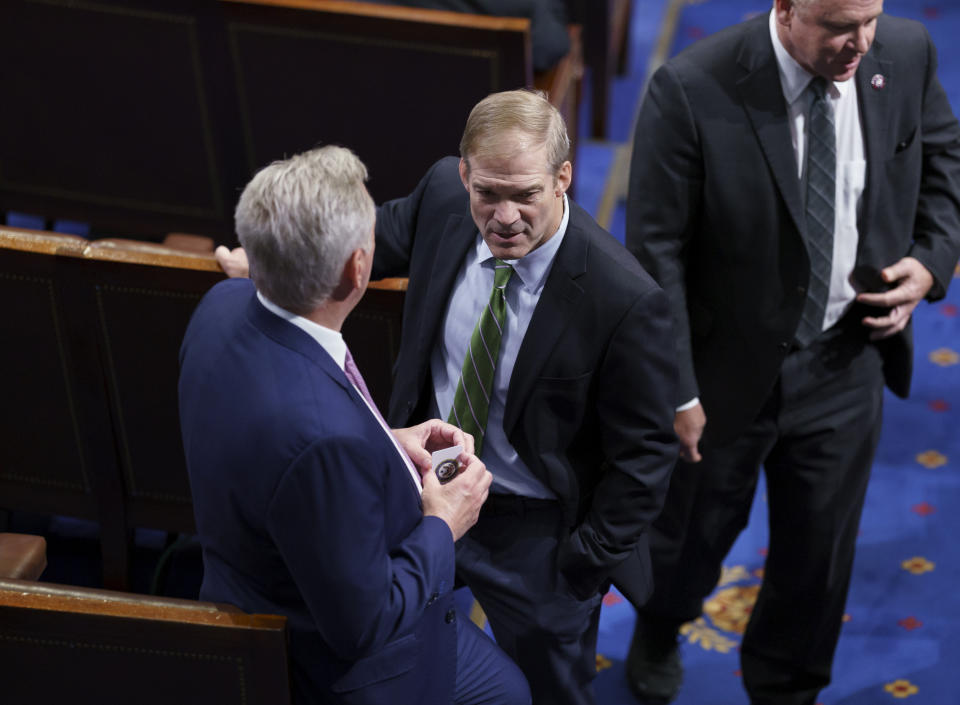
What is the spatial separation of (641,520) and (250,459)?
0.84 m

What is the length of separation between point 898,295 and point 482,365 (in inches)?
36.4

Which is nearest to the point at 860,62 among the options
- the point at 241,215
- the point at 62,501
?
the point at 241,215

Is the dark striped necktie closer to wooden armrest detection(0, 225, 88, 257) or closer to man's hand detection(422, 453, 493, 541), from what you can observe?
man's hand detection(422, 453, 493, 541)

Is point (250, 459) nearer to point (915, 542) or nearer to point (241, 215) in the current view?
point (241, 215)

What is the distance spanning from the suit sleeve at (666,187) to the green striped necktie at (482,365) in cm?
43

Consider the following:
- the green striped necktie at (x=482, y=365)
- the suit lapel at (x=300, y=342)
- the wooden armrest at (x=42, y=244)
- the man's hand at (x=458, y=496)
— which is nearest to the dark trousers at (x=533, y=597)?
the green striped necktie at (x=482, y=365)

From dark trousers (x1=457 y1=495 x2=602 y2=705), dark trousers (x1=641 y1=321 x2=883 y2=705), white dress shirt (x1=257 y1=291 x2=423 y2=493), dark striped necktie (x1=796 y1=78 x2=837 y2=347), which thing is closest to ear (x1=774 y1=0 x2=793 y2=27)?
dark striped necktie (x1=796 y1=78 x2=837 y2=347)

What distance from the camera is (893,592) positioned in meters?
3.40

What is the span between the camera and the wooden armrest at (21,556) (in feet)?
7.62

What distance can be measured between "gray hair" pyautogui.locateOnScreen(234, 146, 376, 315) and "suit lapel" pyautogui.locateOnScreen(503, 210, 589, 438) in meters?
0.48

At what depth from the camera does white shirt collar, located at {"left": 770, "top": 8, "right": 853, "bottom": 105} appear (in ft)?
7.95

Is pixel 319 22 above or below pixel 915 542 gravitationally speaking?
above

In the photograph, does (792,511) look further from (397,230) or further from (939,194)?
(397,230)

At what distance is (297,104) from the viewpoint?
3.80 m
